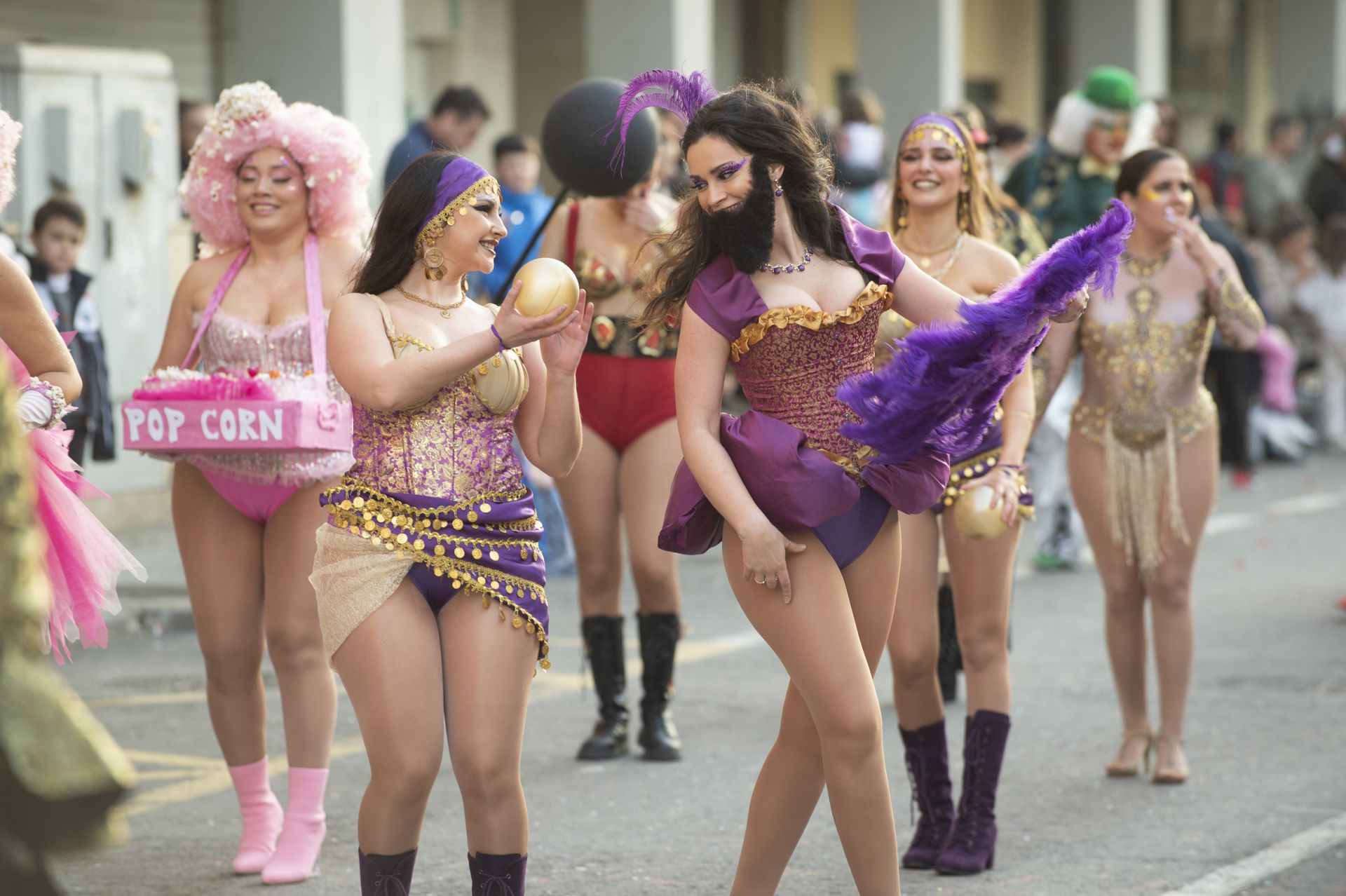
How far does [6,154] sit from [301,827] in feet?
6.48

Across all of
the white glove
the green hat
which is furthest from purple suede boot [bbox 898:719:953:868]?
the green hat

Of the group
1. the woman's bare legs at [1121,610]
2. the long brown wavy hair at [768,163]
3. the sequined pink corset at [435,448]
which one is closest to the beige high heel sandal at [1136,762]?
the woman's bare legs at [1121,610]

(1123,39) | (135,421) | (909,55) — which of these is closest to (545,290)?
(135,421)

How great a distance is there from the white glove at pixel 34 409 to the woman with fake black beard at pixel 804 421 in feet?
4.66

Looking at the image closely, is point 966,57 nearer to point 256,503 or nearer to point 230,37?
point 230,37

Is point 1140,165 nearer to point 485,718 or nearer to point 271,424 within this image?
point 271,424

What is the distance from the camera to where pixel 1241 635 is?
8.88 meters

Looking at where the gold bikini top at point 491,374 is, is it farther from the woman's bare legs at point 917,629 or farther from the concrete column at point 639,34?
the concrete column at point 639,34

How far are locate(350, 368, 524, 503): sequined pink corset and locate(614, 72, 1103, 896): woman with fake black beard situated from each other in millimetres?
445

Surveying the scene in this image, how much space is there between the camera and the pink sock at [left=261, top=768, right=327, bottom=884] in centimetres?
514

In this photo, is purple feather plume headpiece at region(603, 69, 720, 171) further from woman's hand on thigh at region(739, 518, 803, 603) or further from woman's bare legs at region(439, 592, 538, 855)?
woman's bare legs at region(439, 592, 538, 855)

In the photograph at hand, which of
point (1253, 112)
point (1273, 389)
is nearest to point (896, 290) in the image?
point (1273, 389)

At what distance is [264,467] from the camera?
5105 millimetres

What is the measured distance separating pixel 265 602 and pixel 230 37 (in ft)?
32.8
